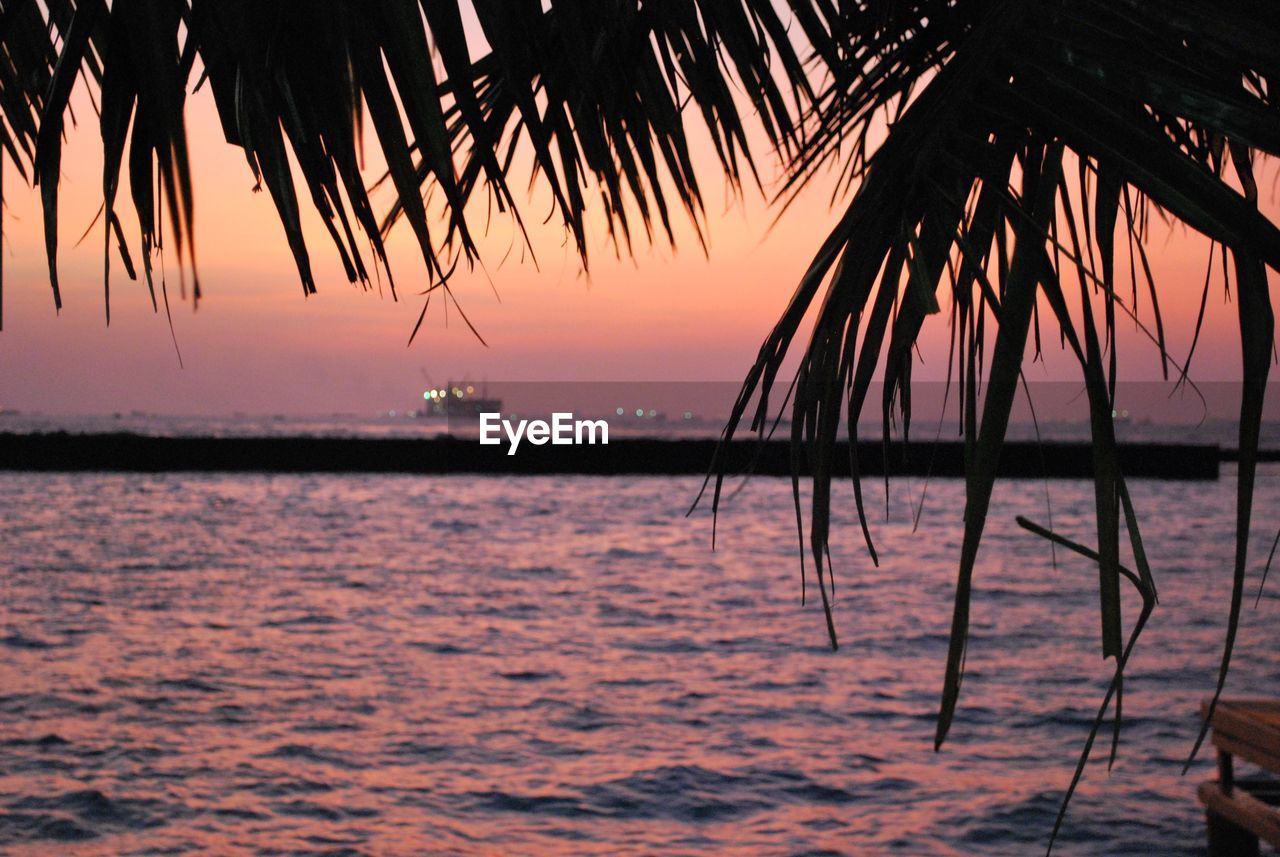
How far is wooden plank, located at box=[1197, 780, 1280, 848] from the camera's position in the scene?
404 centimetres

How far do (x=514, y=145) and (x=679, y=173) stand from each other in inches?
7.3

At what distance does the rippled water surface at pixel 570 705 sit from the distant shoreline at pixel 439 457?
25006 mm

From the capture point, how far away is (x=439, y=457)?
5412 cm

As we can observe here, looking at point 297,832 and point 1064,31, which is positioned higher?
point 1064,31

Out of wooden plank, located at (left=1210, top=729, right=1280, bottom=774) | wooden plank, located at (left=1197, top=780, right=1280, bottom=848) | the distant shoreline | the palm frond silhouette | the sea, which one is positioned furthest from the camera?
the distant shoreline

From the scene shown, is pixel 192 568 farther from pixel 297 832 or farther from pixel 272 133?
pixel 272 133

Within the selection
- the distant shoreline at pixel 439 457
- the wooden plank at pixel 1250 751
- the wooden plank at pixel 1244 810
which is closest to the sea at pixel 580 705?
the wooden plank at pixel 1244 810

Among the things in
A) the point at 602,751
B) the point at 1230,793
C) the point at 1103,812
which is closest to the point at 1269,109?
the point at 1230,793

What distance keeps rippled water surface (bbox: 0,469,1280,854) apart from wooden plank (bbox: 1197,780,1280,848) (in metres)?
1.76

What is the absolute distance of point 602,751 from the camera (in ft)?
26.7

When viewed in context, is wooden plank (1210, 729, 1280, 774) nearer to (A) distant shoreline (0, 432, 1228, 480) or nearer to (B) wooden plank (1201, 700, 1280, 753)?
(B) wooden plank (1201, 700, 1280, 753)

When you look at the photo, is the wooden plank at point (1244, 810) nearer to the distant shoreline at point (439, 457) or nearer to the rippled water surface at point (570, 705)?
the rippled water surface at point (570, 705)

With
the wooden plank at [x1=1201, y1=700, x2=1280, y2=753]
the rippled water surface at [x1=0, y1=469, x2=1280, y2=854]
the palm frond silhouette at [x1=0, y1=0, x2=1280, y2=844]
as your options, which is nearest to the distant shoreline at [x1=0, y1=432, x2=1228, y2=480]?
the rippled water surface at [x1=0, y1=469, x2=1280, y2=854]

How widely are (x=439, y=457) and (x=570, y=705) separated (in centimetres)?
4543
